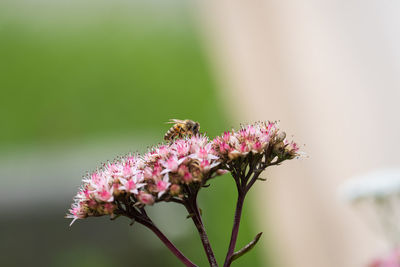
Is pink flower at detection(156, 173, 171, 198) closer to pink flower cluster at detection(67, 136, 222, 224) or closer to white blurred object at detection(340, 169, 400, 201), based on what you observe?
pink flower cluster at detection(67, 136, 222, 224)

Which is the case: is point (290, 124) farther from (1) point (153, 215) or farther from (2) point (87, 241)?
(2) point (87, 241)

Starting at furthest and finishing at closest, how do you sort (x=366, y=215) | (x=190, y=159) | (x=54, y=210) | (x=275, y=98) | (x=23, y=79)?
(x=23, y=79)
(x=275, y=98)
(x=366, y=215)
(x=54, y=210)
(x=190, y=159)

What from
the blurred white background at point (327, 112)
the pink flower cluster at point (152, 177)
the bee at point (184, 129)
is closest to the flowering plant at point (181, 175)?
the pink flower cluster at point (152, 177)

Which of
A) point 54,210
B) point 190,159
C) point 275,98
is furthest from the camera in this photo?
point 275,98

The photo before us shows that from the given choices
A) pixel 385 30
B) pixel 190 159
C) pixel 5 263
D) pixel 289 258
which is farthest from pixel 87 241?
pixel 190 159

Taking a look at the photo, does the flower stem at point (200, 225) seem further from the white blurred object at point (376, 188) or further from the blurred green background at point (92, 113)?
the blurred green background at point (92, 113)

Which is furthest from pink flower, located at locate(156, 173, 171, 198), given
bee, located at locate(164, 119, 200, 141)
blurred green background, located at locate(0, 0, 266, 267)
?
Result: blurred green background, located at locate(0, 0, 266, 267)
